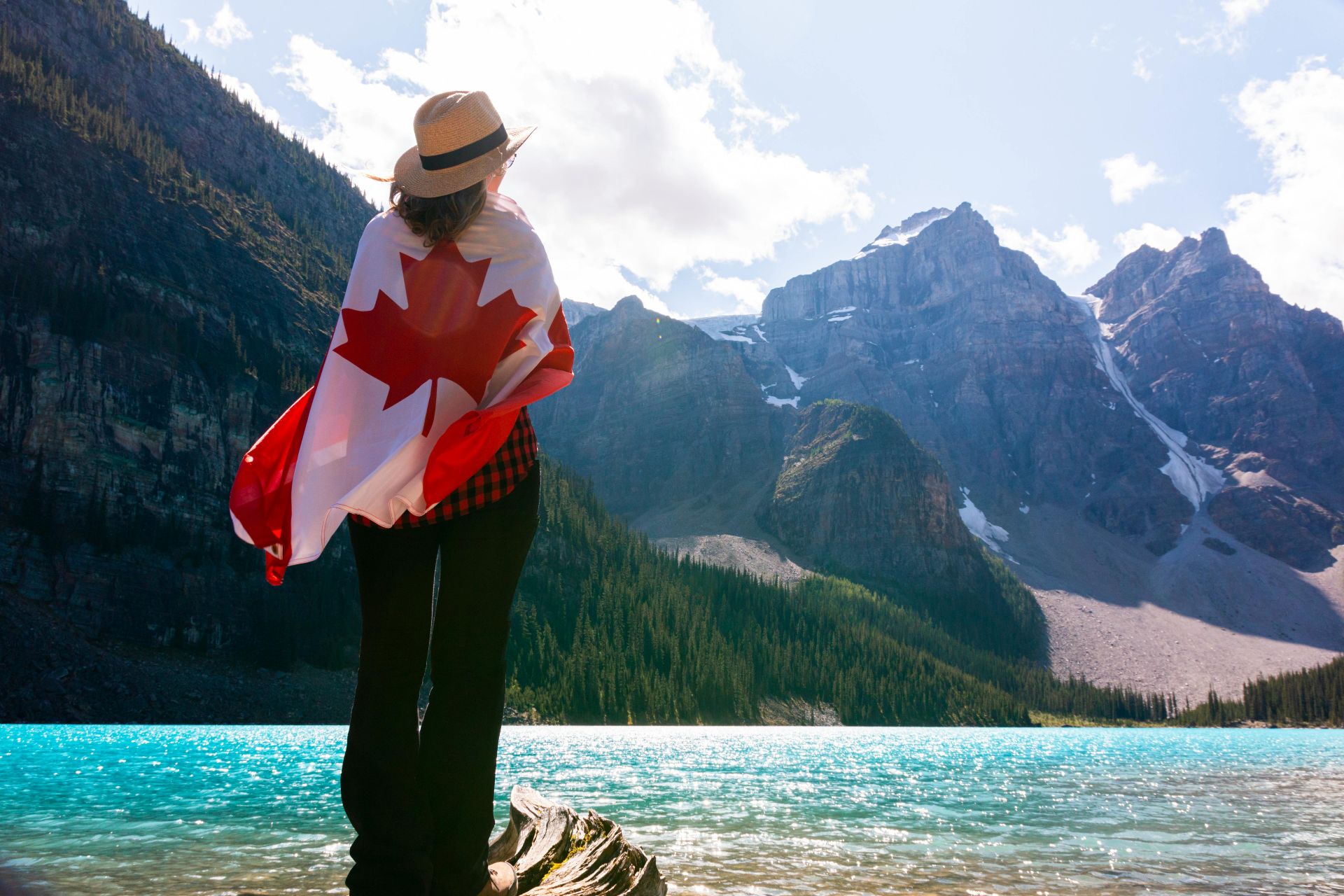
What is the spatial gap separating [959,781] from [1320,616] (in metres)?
223

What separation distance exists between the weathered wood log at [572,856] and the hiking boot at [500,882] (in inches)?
15.2

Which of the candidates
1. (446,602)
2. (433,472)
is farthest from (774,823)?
(433,472)

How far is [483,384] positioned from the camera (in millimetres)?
2922

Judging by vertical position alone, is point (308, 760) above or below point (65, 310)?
below

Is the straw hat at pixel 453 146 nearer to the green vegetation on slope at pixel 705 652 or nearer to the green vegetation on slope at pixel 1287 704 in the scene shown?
the green vegetation on slope at pixel 705 652

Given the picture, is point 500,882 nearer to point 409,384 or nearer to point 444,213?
point 409,384

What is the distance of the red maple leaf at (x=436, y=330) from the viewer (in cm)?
→ 290

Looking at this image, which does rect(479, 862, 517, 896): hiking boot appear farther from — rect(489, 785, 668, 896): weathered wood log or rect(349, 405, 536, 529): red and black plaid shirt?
rect(349, 405, 536, 529): red and black plaid shirt

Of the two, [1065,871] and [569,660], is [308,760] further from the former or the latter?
[569,660]

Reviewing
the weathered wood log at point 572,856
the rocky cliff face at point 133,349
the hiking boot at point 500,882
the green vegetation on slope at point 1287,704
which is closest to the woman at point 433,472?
the hiking boot at point 500,882

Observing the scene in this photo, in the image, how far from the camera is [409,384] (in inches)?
113

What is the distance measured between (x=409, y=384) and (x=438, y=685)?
1.08 m

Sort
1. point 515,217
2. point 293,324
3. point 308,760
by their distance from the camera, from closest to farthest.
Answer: point 515,217 < point 308,760 < point 293,324

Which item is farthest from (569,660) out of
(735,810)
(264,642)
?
(735,810)
